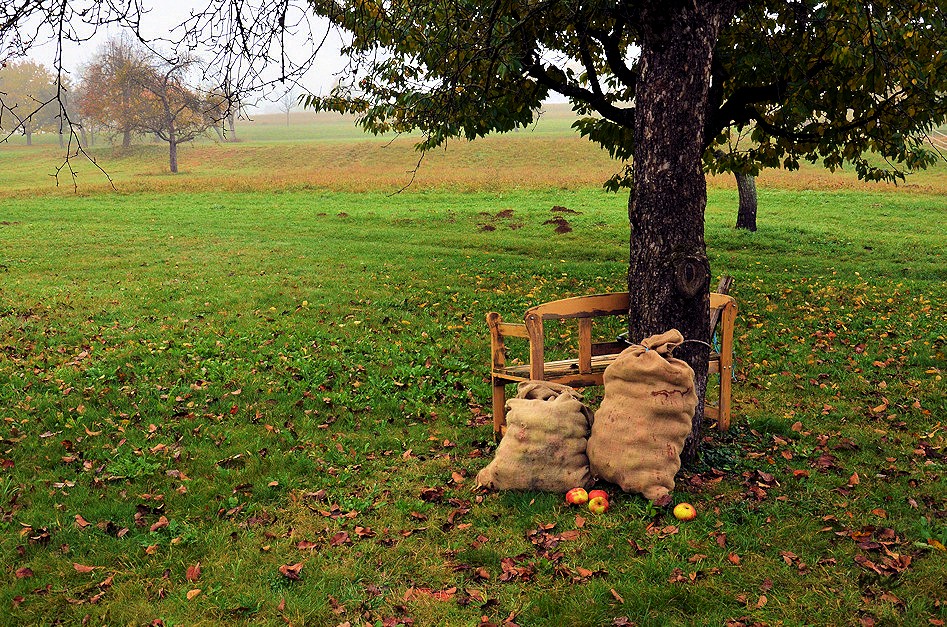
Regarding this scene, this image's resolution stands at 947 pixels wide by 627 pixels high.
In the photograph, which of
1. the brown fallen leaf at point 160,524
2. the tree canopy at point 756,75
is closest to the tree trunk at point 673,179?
the tree canopy at point 756,75

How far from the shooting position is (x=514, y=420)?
18.2 ft

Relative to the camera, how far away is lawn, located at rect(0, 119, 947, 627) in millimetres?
4234

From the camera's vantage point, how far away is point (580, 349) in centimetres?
622

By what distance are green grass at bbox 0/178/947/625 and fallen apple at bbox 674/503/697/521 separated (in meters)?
0.10

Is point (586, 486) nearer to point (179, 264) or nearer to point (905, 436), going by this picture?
point (905, 436)

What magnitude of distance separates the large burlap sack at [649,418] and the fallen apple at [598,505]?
255mm

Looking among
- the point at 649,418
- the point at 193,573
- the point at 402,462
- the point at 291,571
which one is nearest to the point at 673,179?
the point at 649,418

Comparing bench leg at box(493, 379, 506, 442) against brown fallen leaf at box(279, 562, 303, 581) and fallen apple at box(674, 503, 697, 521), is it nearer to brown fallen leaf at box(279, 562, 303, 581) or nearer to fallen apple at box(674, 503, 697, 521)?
fallen apple at box(674, 503, 697, 521)

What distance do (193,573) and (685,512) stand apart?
133 inches

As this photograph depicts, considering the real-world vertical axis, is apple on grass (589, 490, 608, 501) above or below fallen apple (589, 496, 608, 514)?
above

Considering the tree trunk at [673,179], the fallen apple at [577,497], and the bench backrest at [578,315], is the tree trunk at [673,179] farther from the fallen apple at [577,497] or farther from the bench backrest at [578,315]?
the fallen apple at [577,497]

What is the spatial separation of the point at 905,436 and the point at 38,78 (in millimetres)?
98724

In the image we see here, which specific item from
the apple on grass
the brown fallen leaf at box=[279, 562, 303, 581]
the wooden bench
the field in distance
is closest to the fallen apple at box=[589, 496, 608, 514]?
the apple on grass

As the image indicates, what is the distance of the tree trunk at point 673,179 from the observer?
538 centimetres
